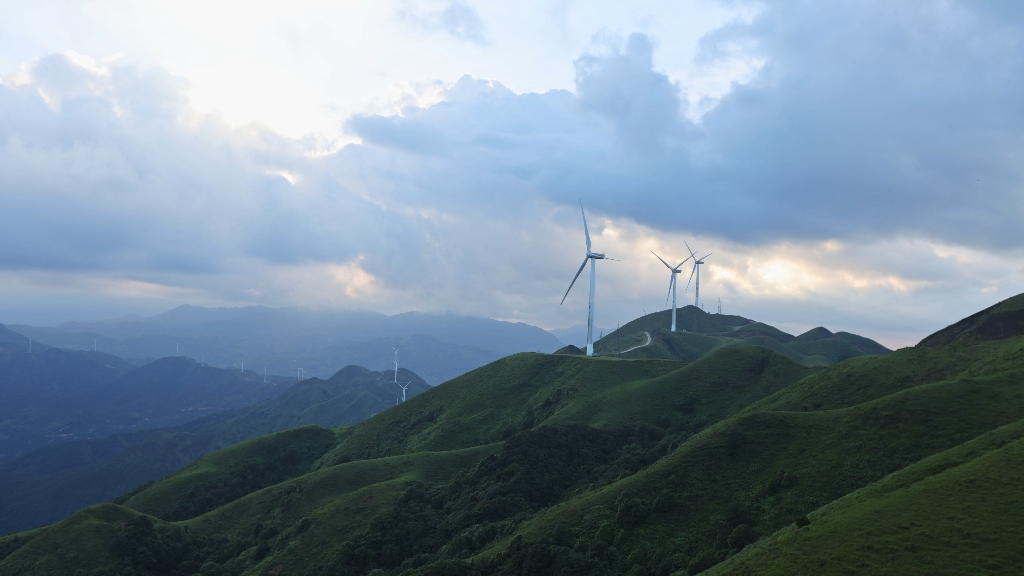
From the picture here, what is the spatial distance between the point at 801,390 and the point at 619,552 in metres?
69.1

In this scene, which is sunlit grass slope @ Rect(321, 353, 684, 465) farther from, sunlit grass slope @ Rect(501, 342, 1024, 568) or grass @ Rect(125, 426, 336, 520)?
sunlit grass slope @ Rect(501, 342, 1024, 568)

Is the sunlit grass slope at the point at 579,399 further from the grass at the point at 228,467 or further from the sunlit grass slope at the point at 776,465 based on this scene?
the sunlit grass slope at the point at 776,465

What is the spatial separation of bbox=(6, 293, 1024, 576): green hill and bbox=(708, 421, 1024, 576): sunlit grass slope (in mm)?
207

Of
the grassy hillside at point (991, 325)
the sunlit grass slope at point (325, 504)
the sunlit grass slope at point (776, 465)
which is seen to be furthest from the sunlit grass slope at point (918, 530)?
the grassy hillside at point (991, 325)

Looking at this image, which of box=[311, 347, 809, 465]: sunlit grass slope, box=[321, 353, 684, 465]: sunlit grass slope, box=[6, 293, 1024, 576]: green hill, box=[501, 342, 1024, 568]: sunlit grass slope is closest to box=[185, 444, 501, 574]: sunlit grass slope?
box=[6, 293, 1024, 576]: green hill

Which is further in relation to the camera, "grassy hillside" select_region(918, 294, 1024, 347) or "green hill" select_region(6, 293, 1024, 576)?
"grassy hillside" select_region(918, 294, 1024, 347)

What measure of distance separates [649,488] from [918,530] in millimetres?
33251

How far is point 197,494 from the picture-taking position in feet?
523

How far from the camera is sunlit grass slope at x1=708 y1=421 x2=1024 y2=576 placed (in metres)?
50.1

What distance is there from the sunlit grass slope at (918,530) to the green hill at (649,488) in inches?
8.1

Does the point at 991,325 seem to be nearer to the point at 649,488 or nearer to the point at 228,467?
the point at 649,488

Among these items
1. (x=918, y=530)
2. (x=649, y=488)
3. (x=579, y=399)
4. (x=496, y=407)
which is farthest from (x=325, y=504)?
(x=918, y=530)

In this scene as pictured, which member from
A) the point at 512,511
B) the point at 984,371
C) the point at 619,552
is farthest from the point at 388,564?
the point at 984,371

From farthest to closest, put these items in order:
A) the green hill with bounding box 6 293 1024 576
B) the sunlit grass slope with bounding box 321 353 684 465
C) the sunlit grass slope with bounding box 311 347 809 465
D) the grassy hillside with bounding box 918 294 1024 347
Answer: the sunlit grass slope with bounding box 321 353 684 465
the sunlit grass slope with bounding box 311 347 809 465
the grassy hillside with bounding box 918 294 1024 347
the green hill with bounding box 6 293 1024 576
